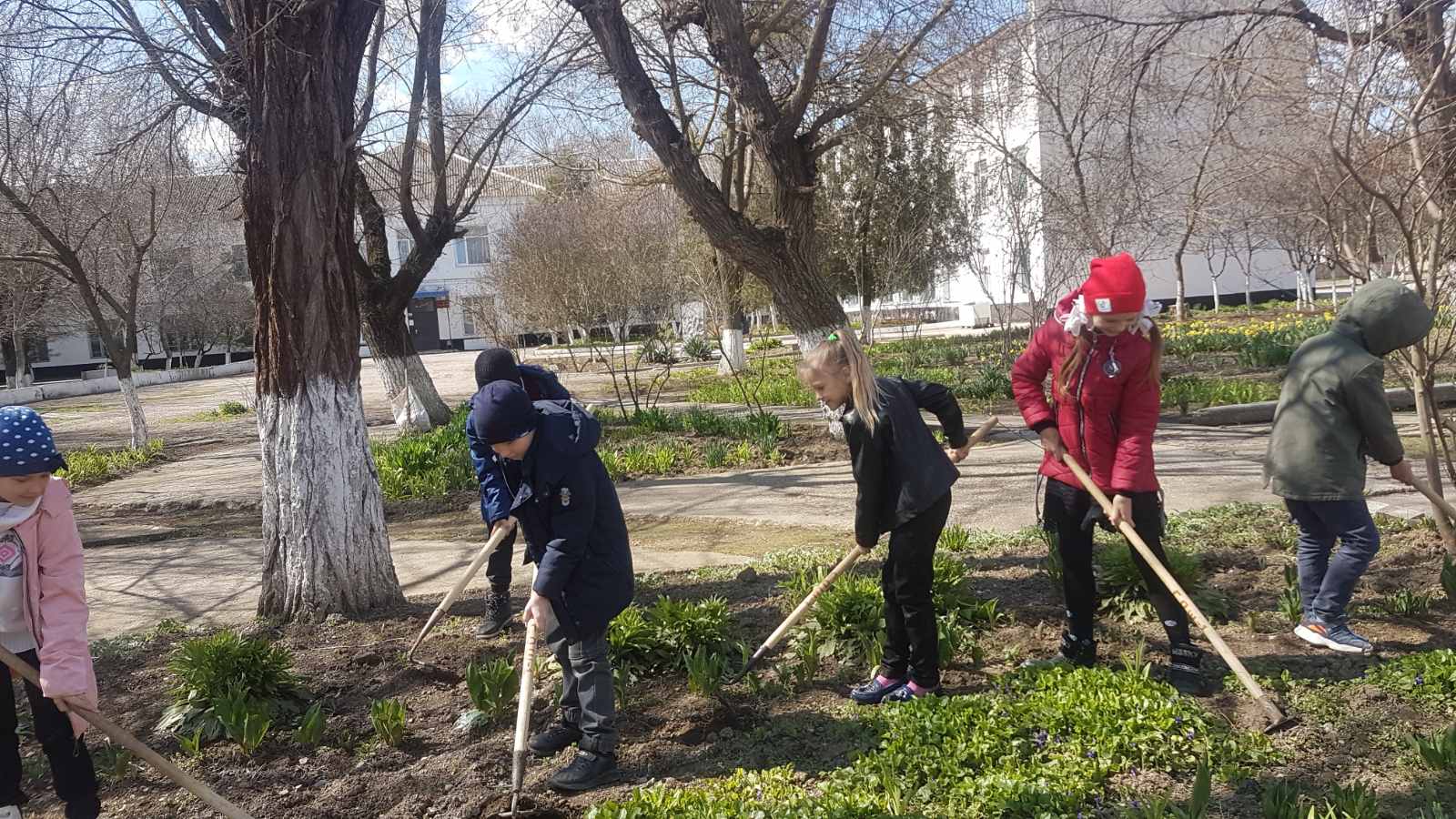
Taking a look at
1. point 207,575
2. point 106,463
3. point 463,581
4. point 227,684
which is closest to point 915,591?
point 463,581

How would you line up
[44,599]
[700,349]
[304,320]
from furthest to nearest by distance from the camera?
[700,349]
[304,320]
[44,599]

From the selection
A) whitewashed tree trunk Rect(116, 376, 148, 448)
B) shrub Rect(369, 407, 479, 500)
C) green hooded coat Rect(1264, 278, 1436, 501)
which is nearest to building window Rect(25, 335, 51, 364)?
whitewashed tree trunk Rect(116, 376, 148, 448)

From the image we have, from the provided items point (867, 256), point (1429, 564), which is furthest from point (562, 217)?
point (1429, 564)

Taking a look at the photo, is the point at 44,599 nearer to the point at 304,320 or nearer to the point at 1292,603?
the point at 304,320

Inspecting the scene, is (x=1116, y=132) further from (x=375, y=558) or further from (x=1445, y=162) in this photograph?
(x=375, y=558)

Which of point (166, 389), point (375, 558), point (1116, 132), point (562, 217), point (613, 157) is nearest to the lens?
point (375, 558)

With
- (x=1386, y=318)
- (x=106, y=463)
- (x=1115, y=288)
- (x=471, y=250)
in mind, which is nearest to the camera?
(x=1115, y=288)

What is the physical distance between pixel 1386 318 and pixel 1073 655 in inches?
69.5

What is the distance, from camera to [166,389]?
3180 cm

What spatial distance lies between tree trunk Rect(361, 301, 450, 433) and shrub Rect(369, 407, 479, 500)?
3.24 meters

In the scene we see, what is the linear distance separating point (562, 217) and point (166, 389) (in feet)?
61.4

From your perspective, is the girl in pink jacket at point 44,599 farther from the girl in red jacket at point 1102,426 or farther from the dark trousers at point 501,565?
the girl in red jacket at point 1102,426

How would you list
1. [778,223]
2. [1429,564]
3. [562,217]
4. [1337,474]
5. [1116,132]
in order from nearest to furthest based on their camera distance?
[1337,474]
[1429,564]
[778,223]
[562,217]
[1116,132]

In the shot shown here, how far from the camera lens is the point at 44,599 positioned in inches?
114
